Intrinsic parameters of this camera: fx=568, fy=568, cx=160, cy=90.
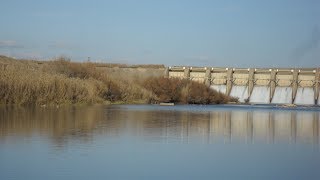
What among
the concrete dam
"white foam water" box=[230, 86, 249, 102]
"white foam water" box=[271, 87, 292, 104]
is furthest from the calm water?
"white foam water" box=[230, 86, 249, 102]

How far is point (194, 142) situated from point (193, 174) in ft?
16.5

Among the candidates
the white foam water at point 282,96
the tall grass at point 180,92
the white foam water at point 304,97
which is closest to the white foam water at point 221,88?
the white foam water at point 282,96

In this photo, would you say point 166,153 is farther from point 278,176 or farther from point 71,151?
point 278,176

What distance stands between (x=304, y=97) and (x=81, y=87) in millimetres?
28657

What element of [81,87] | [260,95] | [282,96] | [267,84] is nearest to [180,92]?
[260,95]

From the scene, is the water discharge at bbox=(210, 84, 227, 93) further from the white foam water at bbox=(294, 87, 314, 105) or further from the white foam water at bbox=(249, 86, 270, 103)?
the white foam water at bbox=(294, 87, 314, 105)

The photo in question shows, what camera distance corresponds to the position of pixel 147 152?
12406mm

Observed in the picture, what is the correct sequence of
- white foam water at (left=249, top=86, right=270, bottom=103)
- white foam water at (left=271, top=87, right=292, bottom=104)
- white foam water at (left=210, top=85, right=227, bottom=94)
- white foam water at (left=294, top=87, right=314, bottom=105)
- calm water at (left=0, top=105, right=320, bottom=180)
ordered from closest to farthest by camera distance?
calm water at (left=0, top=105, right=320, bottom=180)
white foam water at (left=294, top=87, right=314, bottom=105)
white foam water at (left=271, top=87, right=292, bottom=104)
white foam water at (left=249, top=86, right=270, bottom=103)
white foam water at (left=210, top=85, right=227, bottom=94)

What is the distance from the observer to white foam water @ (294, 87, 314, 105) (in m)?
55.3

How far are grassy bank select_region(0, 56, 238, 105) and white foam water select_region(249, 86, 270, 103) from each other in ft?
12.0

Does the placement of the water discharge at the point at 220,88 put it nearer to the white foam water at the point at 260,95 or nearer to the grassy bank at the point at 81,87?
the white foam water at the point at 260,95

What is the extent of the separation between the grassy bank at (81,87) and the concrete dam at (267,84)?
408 centimetres

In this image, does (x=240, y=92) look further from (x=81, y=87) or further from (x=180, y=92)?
(x=81, y=87)

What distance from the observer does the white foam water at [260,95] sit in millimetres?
56500
